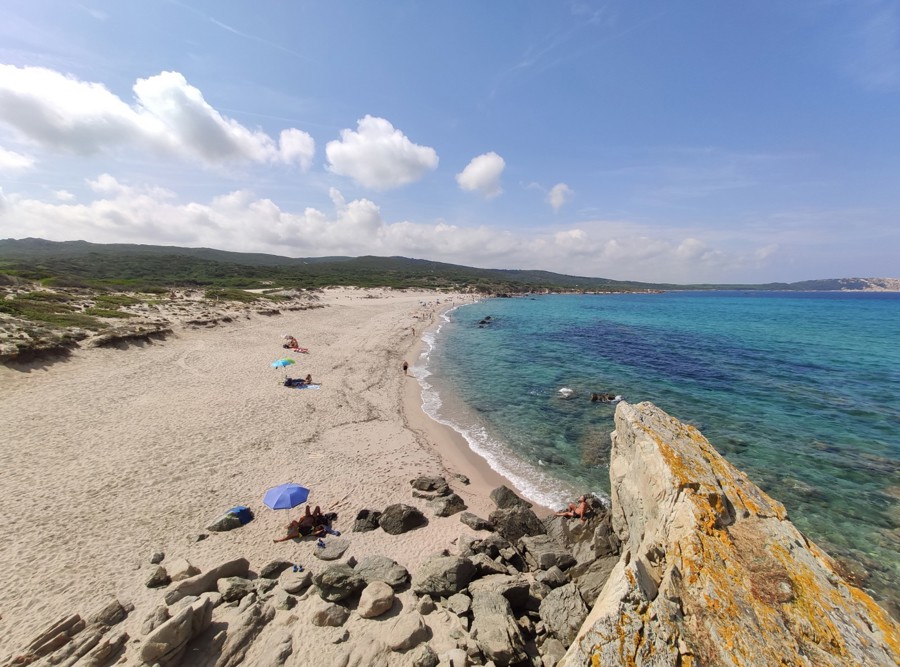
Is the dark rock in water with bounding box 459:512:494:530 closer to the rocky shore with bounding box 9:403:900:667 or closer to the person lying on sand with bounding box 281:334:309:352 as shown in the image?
the rocky shore with bounding box 9:403:900:667

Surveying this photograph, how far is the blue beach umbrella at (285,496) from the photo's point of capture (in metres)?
11.9

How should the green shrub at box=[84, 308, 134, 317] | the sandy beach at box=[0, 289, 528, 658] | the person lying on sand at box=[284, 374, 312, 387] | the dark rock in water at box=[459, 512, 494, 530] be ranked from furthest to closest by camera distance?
1. the green shrub at box=[84, 308, 134, 317]
2. the person lying on sand at box=[284, 374, 312, 387]
3. the dark rock in water at box=[459, 512, 494, 530]
4. the sandy beach at box=[0, 289, 528, 658]

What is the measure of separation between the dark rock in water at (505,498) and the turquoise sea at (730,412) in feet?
4.07

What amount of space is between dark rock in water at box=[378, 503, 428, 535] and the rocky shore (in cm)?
6

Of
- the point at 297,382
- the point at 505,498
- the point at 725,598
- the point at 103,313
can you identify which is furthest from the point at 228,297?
the point at 725,598

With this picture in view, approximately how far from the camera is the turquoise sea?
12656mm

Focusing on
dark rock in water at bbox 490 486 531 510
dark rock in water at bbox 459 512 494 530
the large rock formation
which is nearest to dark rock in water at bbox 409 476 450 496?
dark rock in water at bbox 459 512 494 530

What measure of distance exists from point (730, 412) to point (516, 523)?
57.5ft

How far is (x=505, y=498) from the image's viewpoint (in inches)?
526

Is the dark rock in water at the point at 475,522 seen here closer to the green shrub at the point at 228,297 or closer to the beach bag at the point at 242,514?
the beach bag at the point at 242,514

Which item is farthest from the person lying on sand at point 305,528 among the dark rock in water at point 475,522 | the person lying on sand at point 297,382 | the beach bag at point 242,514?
the person lying on sand at point 297,382

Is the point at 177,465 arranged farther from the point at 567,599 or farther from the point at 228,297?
the point at 228,297

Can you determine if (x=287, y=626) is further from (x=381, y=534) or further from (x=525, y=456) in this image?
Result: (x=525, y=456)

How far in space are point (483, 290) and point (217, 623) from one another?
14408 cm
